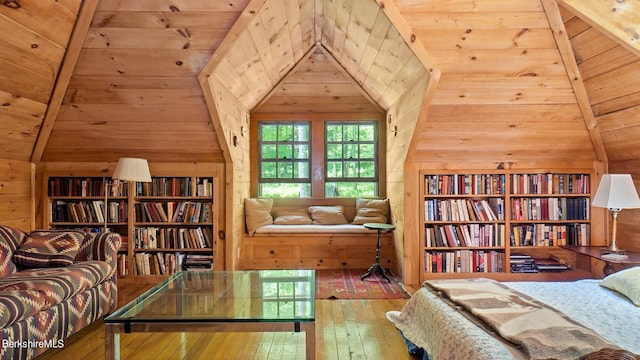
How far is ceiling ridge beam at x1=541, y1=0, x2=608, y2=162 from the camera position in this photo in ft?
9.39

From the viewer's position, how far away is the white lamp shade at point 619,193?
3.18 m

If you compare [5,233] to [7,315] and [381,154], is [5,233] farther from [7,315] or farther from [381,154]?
[381,154]

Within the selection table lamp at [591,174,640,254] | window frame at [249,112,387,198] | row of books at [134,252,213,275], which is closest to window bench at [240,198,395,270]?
row of books at [134,252,213,275]

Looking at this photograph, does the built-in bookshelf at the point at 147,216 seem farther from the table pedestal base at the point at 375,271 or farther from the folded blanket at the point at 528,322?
the folded blanket at the point at 528,322

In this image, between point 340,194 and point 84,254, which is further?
point 340,194

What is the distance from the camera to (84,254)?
10.1 feet

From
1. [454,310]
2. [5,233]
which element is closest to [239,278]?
[454,310]

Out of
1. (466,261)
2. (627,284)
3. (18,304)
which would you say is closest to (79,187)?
(18,304)

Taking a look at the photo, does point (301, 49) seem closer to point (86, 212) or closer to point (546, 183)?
point (86, 212)

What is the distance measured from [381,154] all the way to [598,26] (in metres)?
3.10

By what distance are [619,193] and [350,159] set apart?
3.13 m

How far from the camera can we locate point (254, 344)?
259 centimetres

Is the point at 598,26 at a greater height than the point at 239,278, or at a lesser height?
greater

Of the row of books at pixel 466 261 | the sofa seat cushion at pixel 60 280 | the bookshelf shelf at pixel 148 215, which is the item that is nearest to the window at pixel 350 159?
the row of books at pixel 466 261
